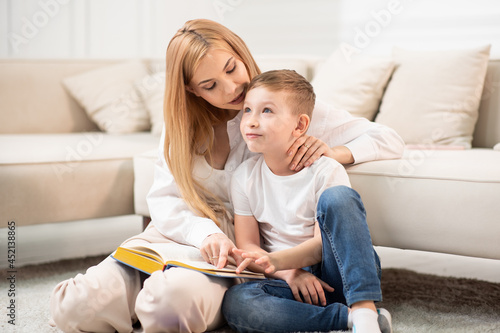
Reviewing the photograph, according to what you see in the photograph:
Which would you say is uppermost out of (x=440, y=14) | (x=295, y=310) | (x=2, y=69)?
(x=440, y=14)

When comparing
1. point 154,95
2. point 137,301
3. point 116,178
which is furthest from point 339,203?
point 154,95

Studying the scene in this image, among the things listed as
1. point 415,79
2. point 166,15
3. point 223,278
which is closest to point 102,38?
point 166,15

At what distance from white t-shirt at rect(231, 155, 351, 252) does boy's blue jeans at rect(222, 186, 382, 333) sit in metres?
0.09

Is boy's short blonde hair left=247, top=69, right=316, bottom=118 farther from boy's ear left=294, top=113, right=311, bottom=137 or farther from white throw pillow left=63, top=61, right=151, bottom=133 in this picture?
white throw pillow left=63, top=61, right=151, bottom=133

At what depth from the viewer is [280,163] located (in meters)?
1.29

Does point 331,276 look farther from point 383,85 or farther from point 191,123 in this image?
point 383,85

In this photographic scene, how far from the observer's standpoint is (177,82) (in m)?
1.34

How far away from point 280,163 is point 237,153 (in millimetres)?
179

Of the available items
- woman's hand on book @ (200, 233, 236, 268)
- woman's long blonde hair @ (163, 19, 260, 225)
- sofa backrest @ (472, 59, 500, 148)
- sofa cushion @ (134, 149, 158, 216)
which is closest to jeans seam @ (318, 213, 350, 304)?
woman's hand on book @ (200, 233, 236, 268)

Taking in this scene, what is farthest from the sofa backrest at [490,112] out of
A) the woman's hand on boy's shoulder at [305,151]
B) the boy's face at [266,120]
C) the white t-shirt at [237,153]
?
the boy's face at [266,120]

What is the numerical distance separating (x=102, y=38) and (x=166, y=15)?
0.48m

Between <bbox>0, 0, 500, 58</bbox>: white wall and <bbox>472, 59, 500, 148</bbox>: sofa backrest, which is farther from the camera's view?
<bbox>0, 0, 500, 58</bbox>: white wall

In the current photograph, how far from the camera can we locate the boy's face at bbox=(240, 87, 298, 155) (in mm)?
1228

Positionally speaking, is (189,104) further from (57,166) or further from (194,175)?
(57,166)
